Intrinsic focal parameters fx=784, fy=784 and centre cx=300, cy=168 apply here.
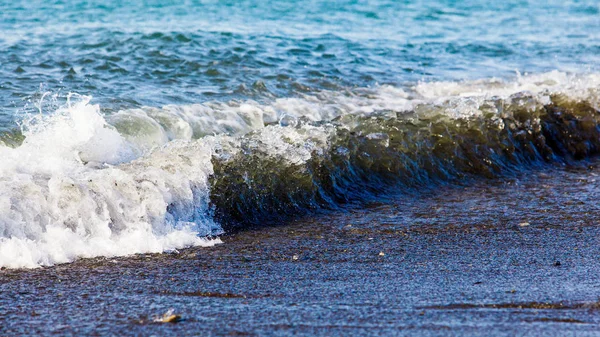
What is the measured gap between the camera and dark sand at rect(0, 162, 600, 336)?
323cm

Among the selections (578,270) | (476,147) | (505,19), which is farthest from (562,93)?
(505,19)

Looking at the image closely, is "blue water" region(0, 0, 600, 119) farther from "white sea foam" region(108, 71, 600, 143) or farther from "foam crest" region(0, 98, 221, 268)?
"foam crest" region(0, 98, 221, 268)

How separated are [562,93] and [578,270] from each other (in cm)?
444

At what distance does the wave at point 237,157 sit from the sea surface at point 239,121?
13 mm

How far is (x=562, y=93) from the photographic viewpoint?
807 cm

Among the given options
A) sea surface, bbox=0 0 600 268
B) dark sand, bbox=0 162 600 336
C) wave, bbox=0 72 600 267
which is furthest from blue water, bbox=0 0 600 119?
dark sand, bbox=0 162 600 336

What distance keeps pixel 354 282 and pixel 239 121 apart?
3.37m

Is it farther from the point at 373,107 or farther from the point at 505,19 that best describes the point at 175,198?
the point at 505,19

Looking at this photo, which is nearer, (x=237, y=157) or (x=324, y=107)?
(x=237, y=157)

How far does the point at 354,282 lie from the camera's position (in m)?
3.84

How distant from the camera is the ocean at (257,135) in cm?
456

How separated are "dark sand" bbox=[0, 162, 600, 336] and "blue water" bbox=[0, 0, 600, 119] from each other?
105 inches

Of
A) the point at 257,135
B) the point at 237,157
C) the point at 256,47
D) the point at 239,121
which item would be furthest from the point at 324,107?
the point at 256,47

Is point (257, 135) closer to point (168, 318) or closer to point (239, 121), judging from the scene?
point (239, 121)
